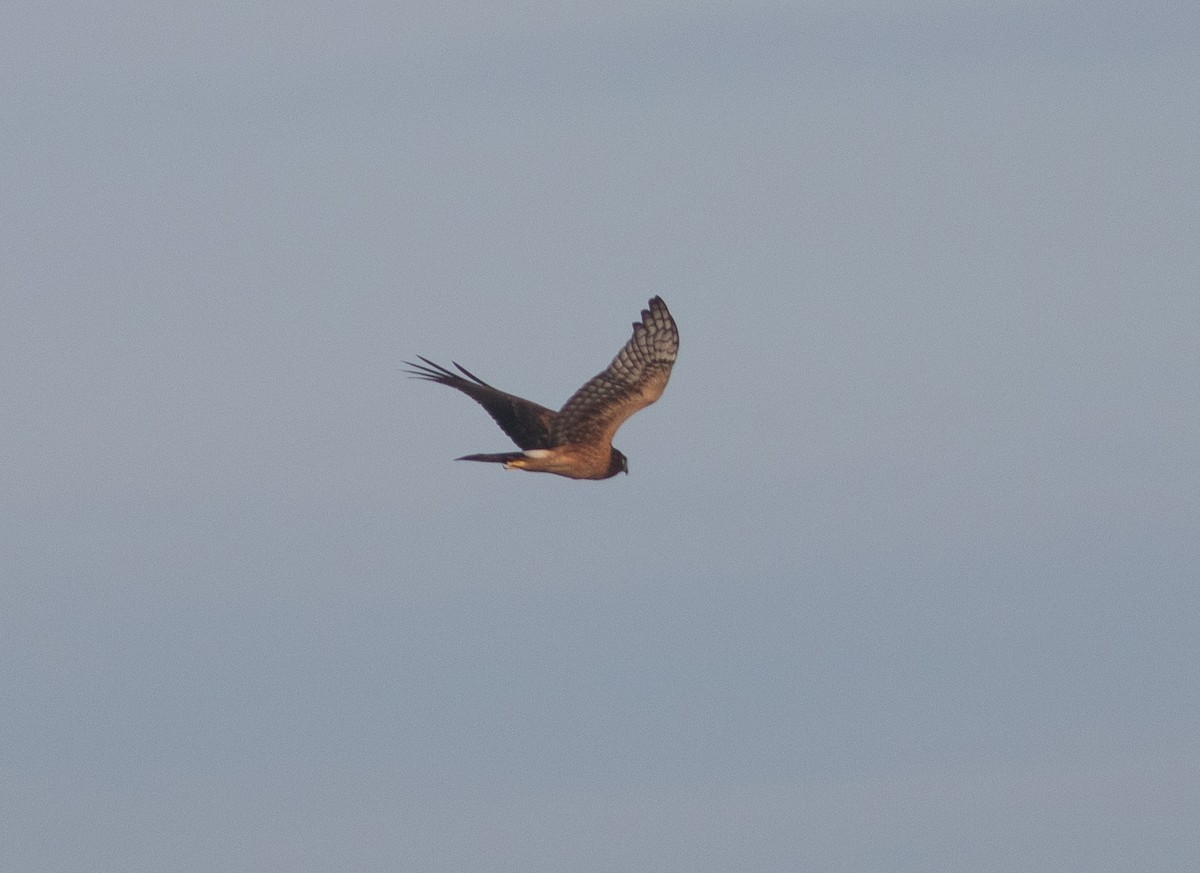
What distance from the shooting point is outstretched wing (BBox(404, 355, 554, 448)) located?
1160 inches

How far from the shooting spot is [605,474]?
29375 mm

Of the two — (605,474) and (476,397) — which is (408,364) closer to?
(476,397)

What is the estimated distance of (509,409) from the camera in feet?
98.1

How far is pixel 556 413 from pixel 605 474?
1126 mm

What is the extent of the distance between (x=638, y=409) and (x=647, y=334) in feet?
3.57

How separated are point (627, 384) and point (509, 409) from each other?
1.73 m

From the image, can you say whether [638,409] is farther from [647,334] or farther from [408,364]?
[408,364]

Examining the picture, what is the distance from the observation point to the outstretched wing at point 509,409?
1160 inches

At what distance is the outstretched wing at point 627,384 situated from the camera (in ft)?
96.2

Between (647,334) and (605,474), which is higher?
(647,334)

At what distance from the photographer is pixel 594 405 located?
96.7 ft

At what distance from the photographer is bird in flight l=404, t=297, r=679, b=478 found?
29.2 m

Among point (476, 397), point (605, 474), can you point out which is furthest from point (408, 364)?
point (605, 474)

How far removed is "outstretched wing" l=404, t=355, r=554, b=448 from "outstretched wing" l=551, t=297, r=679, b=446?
23 cm
